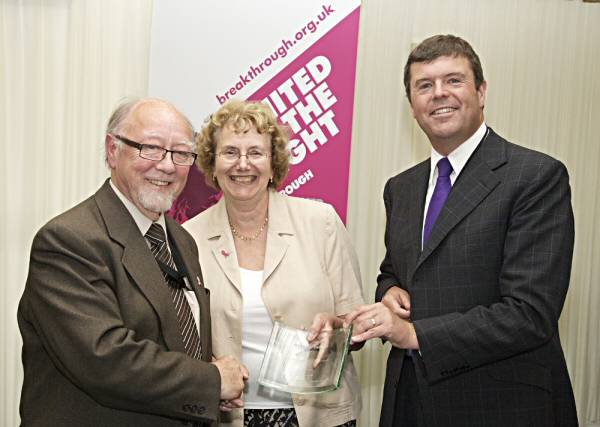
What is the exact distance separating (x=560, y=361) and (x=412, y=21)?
2.99 meters

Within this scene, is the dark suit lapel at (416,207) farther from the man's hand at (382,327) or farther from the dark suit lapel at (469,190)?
the man's hand at (382,327)

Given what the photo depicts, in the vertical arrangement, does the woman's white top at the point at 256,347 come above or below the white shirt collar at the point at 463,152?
below

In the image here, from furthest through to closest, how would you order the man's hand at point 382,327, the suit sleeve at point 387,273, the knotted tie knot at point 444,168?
1. the suit sleeve at point 387,273
2. the knotted tie knot at point 444,168
3. the man's hand at point 382,327

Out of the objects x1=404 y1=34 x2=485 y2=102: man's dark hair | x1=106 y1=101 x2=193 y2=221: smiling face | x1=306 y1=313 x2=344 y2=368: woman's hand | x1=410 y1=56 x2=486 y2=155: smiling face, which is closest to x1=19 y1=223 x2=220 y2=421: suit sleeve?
x1=106 y1=101 x2=193 y2=221: smiling face

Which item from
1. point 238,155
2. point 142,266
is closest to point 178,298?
point 142,266

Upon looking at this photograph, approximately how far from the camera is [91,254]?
1.81 metres

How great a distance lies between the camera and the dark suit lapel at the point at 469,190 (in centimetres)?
222

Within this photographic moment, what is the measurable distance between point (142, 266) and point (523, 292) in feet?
3.78

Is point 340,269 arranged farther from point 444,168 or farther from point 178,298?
point 178,298

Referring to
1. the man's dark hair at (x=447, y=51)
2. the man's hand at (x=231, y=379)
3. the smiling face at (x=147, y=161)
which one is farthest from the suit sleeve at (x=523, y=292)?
the smiling face at (x=147, y=161)

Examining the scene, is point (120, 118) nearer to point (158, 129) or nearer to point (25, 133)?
point (158, 129)

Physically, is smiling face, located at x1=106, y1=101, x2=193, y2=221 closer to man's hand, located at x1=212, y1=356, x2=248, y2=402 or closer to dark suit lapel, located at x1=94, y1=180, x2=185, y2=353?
dark suit lapel, located at x1=94, y1=180, x2=185, y2=353

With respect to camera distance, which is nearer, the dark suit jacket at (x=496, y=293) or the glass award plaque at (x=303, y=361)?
the dark suit jacket at (x=496, y=293)

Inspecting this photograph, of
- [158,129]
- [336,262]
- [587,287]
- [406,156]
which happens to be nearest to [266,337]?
[336,262]
